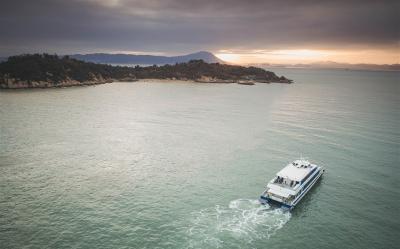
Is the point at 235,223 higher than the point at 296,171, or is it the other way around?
the point at 296,171

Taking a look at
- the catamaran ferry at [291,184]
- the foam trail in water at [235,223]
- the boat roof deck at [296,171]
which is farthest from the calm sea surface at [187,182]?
the boat roof deck at [296,171]

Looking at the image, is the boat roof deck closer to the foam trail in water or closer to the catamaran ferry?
the catamaran ferry

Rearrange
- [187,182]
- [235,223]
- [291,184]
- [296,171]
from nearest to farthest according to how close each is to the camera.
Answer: [235,223]
[291,184]
[296,171]
[187,182]

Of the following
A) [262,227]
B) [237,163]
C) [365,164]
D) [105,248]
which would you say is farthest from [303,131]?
[105,248]

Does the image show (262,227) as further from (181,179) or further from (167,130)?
(167,130)

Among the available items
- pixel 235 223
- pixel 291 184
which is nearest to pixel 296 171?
pixel 291 184

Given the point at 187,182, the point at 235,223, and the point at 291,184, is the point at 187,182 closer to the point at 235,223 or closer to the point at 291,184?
the point at 235,223

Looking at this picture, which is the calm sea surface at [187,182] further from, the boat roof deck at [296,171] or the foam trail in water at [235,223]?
the boat roof deck at [296,171]
